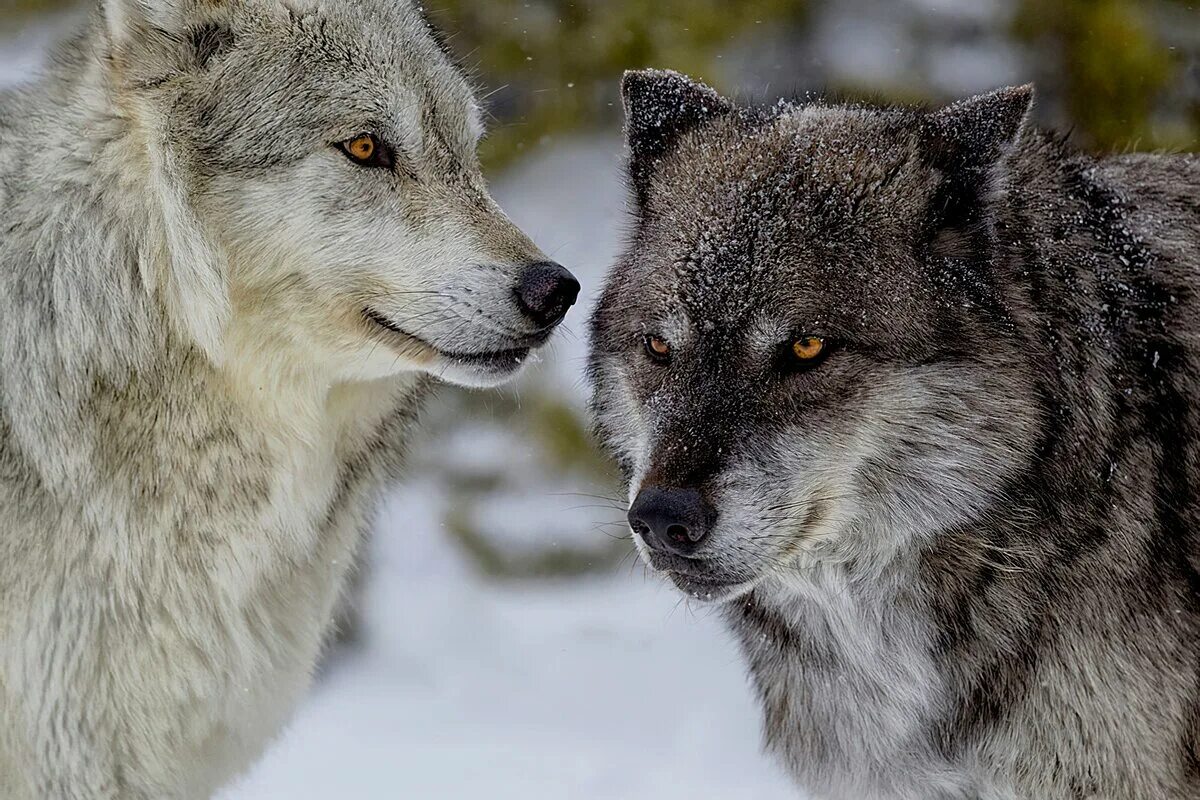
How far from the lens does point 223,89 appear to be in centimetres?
311

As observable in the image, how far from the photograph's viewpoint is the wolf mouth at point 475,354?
126 inches

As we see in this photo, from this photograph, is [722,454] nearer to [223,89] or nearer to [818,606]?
[818,606]

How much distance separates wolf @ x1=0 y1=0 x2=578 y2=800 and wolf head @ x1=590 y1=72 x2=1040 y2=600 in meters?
0.51


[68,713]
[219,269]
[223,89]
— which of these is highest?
[223,89]

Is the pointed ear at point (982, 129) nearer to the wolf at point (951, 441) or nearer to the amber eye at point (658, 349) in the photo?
the wolf at point (951, 441)

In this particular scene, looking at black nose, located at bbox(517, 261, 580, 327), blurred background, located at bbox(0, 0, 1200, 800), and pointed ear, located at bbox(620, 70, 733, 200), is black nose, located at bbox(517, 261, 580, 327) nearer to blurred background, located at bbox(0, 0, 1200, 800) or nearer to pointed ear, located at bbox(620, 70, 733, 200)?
pointed ear, located at bbox(620, 70, 733, 200)

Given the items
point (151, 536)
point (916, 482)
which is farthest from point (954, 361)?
point (151, 536)

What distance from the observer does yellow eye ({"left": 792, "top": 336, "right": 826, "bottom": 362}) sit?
2.94 metres

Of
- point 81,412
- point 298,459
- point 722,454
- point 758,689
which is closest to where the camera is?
point 722,454

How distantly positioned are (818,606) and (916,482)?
0.47 metres

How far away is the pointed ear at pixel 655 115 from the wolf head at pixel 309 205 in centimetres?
51

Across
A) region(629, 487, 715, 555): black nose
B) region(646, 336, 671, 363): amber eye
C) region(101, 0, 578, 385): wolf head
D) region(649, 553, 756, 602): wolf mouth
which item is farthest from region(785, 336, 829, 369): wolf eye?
region(101, 0, 578, 385): wolf head

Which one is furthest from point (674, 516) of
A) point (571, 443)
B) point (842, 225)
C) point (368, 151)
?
point (571, 443)

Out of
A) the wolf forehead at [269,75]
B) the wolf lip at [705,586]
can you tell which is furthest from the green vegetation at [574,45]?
the wolf lip at [705,586]
